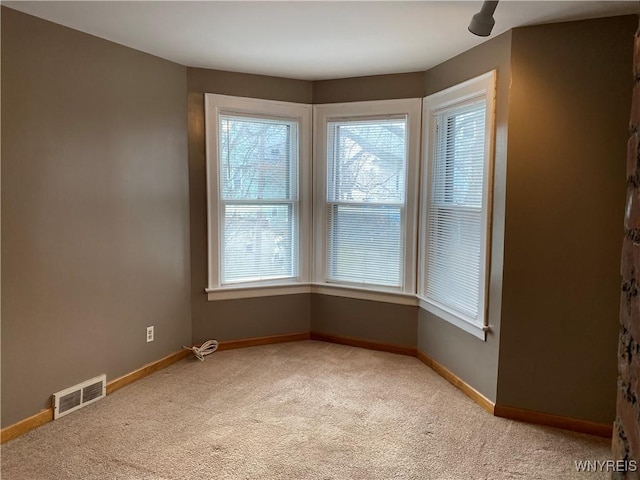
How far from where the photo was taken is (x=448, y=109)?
130 inches

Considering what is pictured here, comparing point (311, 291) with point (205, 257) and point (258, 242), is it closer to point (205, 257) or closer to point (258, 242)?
point (258, 242)

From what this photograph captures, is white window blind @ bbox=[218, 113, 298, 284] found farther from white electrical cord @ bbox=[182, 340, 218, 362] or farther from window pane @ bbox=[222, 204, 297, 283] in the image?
white electrical cord @ bbox=[182, 340, 218, 362]

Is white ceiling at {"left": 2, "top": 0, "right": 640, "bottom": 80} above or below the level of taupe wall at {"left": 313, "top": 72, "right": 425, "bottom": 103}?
above

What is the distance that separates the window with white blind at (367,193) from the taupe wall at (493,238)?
1.56ft

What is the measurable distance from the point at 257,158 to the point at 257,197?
320 mm

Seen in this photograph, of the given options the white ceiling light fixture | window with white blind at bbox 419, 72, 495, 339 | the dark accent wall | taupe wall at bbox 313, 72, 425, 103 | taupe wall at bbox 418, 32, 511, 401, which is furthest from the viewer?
taupe wall at bbox 313, 72, 425, 103

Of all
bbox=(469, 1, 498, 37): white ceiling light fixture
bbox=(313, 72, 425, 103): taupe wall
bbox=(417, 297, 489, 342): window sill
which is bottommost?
bbox=(417, 297, 489, 342): window sill

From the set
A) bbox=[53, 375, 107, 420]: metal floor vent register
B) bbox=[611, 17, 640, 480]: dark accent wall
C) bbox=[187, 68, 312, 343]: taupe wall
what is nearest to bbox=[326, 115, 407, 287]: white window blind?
bbox=[187, 68, 312, 343]: taupe wall

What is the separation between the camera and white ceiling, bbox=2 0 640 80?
2322 mm

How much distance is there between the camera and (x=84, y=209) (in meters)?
2.82

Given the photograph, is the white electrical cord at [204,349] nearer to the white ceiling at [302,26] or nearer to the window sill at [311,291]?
the window sill at [311,291]

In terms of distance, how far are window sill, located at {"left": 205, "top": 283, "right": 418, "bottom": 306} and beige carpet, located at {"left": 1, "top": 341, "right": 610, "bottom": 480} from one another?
0.64m

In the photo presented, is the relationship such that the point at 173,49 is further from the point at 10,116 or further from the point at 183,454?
the point at 183,454

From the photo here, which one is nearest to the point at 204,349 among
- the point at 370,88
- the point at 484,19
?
the point at 370,88
